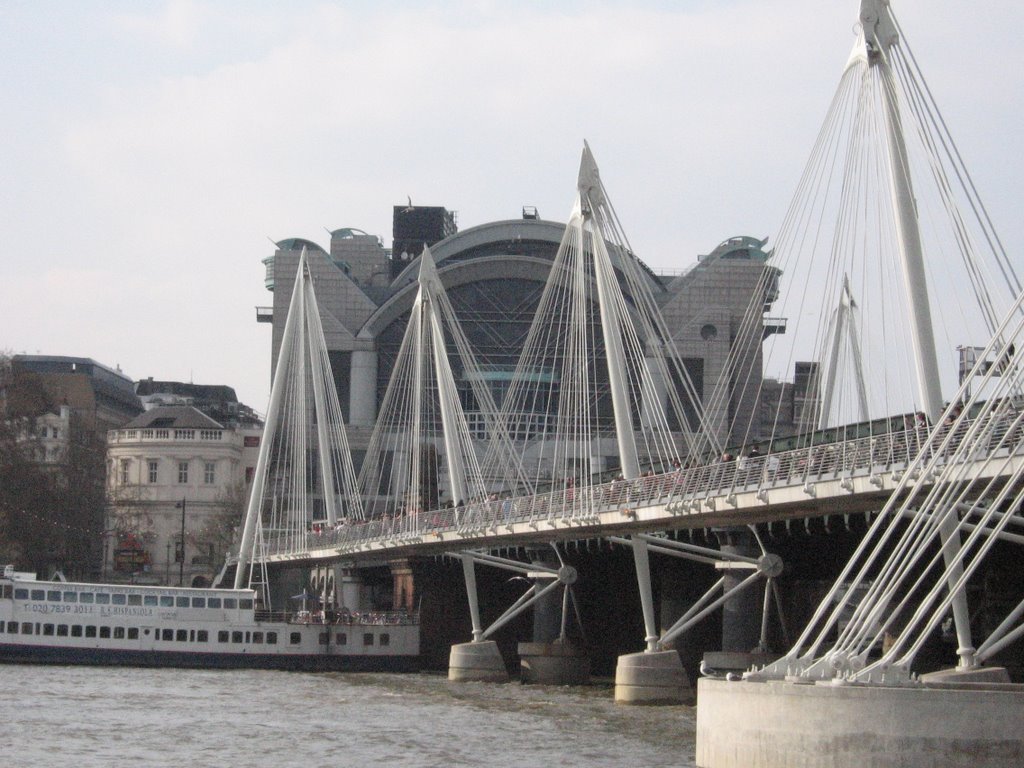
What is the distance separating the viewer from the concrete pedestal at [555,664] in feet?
239

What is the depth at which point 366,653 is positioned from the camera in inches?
3408

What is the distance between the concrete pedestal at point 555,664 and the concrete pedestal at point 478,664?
12.1ft

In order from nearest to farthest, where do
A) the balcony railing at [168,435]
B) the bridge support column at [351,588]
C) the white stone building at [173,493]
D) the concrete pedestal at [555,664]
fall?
the concrete pedestal at [555,664] → the bridge support column at [351,588] → the white stone building at [173,493] → the balcony railing at [168,435]

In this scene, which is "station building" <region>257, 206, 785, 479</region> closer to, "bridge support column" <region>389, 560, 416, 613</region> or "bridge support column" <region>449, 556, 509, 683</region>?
"bridge support column" <region>389, 560, 416, 613</region>

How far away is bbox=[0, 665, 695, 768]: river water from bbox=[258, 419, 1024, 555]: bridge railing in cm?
593

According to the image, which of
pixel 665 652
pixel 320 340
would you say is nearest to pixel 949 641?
pixel 665 652

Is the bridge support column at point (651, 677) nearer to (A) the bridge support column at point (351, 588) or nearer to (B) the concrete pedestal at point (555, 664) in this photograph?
(B) the concrete pedestal at point (555, 664)

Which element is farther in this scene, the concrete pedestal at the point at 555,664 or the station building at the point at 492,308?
the station building at the point at 492,308

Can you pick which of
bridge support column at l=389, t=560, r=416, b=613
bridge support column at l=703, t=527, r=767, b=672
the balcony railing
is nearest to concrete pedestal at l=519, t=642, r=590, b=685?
bridge support column at l=703, t=527, r=767, b=672

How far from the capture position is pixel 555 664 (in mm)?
72875

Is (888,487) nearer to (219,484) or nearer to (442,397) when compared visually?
(442,397)

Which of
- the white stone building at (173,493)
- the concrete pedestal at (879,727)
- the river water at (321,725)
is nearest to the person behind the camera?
the concrete pedestal at (879,727)

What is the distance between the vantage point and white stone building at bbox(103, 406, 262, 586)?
13838 centimetres

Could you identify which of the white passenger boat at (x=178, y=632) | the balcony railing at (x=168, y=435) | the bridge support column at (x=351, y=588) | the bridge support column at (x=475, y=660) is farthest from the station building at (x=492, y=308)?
the bridge support column at (x=475, y=660)
